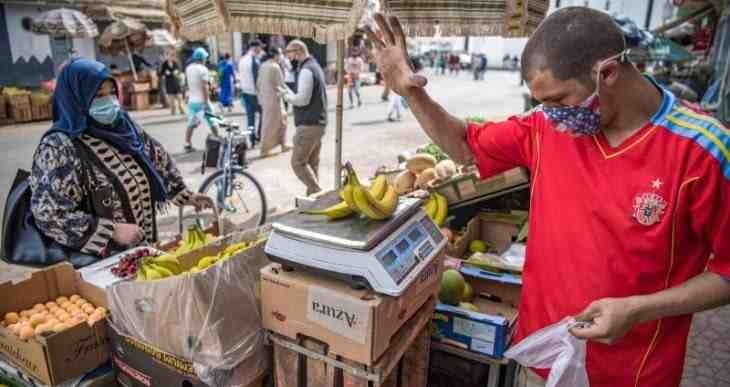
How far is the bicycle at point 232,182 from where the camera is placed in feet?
19.5

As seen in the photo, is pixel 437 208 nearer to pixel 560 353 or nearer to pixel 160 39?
pixel 560 353

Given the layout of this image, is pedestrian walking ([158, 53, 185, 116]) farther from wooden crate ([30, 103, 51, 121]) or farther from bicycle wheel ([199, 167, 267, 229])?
bicycle wheel ([199, 167, 267, 229])

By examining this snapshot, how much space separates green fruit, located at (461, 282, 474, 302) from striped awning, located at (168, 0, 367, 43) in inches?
63.0

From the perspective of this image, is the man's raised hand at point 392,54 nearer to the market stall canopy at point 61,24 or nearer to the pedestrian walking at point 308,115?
the pedestrian walking at point 308,115

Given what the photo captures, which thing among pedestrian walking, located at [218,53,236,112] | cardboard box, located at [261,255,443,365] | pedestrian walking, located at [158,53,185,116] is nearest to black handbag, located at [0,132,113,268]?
cardboard box, located at [261,255,443,365]

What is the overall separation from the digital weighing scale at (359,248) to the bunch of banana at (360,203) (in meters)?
0.03

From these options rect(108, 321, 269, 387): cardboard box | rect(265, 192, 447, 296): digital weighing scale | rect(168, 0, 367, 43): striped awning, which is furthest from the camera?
rect(168, 0, 367, 43): striped awning

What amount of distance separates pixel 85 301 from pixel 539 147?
2429 millimetres

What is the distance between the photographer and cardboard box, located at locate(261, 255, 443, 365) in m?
1.80

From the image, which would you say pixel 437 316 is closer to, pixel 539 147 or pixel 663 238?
pixel 539 147

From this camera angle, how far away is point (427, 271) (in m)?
2.15

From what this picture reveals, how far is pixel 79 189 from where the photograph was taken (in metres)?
2.77

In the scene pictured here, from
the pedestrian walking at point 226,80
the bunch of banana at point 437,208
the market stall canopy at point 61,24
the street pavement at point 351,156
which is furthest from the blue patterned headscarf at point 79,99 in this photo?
the market stall canopy at point 61,24

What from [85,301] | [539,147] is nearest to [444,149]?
[539,147]
